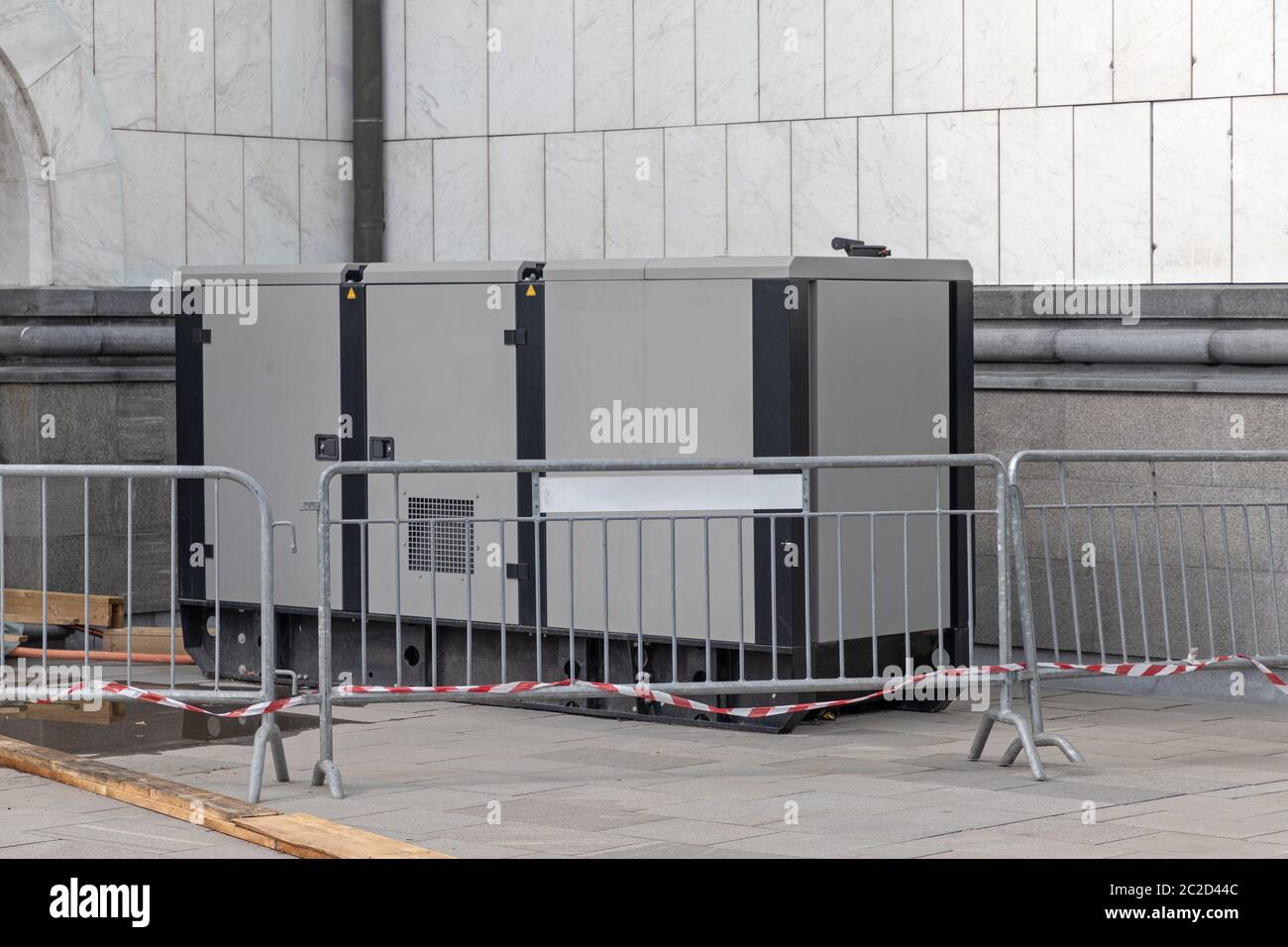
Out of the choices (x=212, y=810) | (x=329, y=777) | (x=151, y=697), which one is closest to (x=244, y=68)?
(x=151, y=697)

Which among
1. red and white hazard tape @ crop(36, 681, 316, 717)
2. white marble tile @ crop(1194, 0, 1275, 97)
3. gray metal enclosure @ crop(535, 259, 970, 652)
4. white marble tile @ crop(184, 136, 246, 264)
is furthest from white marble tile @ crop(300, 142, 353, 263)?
red and white hazard tape @ crop(36, 681, 316, 717)

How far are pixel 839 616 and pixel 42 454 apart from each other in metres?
6.07

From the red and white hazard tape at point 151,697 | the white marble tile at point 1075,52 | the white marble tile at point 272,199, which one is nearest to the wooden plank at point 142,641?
the white marble tile at point 272,199

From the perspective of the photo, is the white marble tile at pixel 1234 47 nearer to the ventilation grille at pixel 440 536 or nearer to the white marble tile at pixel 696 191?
the white marble tile at pixel 696 191

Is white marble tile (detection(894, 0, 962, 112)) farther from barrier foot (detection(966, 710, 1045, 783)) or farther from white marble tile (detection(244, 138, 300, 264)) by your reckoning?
white marble tile (detection(244, 138, 300, 264))

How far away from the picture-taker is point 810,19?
39.1 feet

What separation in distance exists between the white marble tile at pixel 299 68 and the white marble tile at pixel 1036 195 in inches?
211

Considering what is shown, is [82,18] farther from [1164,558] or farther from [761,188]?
[1164,558]

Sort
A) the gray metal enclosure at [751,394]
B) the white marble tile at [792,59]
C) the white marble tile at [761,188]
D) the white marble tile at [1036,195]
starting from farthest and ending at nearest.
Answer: the white marble tile at [761,188], the white marble tile at [792,59], the white marble tile at [1036,195], the gray metal enclosure at [751,394]

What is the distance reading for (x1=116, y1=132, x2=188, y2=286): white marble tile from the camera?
43.0ft

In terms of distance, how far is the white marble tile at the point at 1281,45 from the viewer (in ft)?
32.9

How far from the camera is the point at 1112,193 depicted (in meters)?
10.7

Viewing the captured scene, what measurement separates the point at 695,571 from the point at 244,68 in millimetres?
6410

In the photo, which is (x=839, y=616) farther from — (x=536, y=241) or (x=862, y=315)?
(x=536, y=241)
